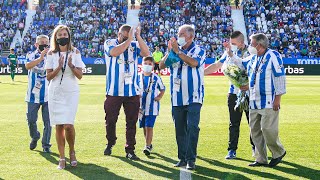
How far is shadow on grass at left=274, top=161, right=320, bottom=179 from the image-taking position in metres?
8.27

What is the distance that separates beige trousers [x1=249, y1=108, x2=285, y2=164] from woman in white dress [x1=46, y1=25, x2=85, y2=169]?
9.21ft

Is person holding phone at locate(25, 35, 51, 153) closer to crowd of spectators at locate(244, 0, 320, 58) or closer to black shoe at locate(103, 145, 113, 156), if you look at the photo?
black shoe at locate(103, 145, 113, 156)

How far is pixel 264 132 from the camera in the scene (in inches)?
351

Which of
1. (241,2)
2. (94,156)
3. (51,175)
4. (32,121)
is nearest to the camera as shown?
(51,175)

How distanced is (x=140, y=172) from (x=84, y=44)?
4311 cm

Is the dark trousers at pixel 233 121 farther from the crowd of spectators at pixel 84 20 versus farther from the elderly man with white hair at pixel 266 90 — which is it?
the crowd of spectators at pixel 84 20

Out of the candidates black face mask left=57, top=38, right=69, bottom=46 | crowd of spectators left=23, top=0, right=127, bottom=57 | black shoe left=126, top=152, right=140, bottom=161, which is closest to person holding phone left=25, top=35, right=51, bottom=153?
black shoe left=126, top=152, right=140, bottom=161

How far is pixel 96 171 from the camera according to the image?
28.0ft

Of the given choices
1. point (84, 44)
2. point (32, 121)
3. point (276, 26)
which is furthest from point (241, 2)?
point (32, 121)

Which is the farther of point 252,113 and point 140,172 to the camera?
point 252,113

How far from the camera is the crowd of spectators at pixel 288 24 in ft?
159

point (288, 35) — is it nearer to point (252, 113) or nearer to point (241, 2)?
point (241, 2)

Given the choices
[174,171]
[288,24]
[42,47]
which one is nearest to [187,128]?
[174,171]

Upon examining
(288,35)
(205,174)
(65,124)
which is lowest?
(205,174)
